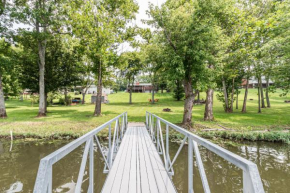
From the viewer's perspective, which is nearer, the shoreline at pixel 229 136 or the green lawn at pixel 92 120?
the shoreline at pixel 229 136

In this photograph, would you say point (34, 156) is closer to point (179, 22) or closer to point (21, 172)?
point (21, 172)

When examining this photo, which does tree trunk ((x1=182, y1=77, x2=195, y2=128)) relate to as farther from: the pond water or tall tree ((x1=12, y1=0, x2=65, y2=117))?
tall tree ((x1=12, y1=0, x2=65, y2=117))

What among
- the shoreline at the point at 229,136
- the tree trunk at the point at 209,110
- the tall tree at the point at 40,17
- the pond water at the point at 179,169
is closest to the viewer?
the pond water at the point at 179,169

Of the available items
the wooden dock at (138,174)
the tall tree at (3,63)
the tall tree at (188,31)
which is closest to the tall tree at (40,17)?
the tall tree at (3,63)

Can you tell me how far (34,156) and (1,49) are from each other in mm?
13241

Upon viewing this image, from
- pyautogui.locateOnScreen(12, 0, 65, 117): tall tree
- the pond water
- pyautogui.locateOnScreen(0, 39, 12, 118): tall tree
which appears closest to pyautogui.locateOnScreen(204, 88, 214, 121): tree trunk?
the pond water

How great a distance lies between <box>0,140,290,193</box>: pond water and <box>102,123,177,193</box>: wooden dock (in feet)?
3.41

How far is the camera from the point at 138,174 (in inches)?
142

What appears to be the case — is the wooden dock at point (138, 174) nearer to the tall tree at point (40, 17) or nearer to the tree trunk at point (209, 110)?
the tree trunk at point (209, 110)

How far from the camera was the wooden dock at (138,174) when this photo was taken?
2.98m

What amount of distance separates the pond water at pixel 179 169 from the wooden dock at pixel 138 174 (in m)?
1.04

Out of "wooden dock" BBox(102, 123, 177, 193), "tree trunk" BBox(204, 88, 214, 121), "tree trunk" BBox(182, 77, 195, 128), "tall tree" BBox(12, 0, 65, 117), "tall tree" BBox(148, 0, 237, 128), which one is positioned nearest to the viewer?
"wooden dock" BBox(102, 123, 177, 193)

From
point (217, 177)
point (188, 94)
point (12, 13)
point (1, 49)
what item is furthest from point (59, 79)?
point (217, 177)

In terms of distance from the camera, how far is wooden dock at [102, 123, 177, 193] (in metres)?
2.98
